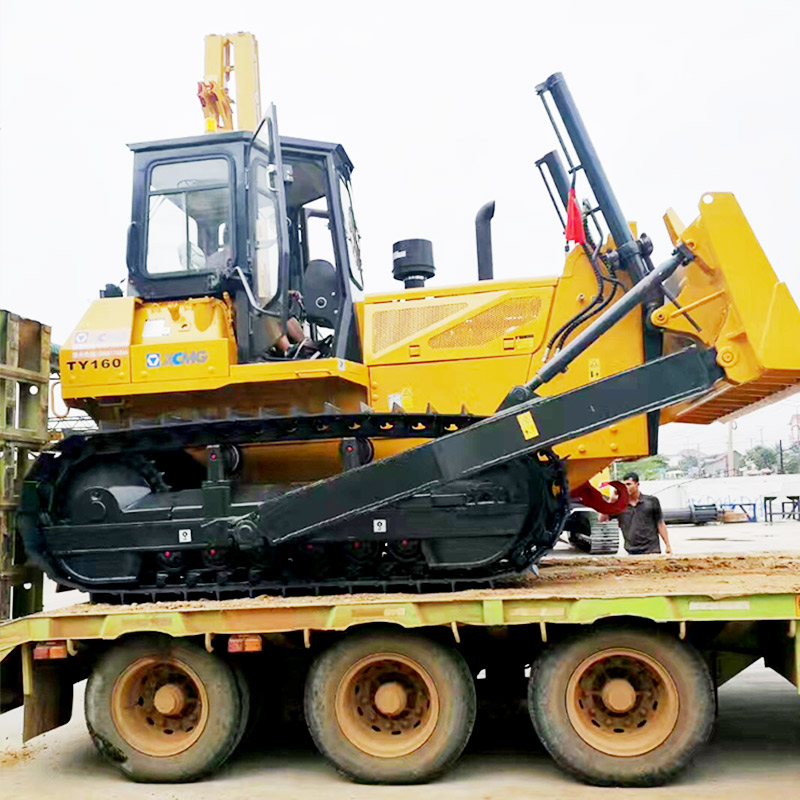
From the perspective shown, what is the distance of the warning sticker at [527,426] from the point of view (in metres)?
6.09

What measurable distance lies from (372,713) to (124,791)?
5.08 ft

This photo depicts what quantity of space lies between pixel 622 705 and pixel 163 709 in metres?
2.78

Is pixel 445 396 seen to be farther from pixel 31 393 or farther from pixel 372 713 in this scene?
pixel 31 393

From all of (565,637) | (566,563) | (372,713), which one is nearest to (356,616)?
(372,713)

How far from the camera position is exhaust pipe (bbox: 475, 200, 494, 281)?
7586mm

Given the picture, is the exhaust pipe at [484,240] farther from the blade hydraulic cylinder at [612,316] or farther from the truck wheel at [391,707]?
the truck wheel at [391,707]

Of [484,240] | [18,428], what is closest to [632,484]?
[484,240]

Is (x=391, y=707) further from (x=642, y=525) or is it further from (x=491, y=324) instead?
(x=642, y=525)

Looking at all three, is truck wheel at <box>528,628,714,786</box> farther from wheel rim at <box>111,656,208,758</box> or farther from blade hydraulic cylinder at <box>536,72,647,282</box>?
blade hydraulic cylinder at <box>536,72,647,282</box>

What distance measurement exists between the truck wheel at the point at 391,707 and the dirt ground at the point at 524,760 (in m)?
0.15

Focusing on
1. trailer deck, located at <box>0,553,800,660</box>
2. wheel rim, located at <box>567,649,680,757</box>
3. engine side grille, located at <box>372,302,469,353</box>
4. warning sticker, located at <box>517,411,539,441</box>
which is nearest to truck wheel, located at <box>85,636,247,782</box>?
trailer deck, located at <box>0,553,800,660</box>

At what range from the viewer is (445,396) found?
691cm

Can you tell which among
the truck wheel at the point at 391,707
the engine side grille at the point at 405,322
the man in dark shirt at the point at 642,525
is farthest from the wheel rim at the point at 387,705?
the man in dark shirt at the point at 642,525

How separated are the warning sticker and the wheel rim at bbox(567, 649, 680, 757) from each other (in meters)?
1.36
